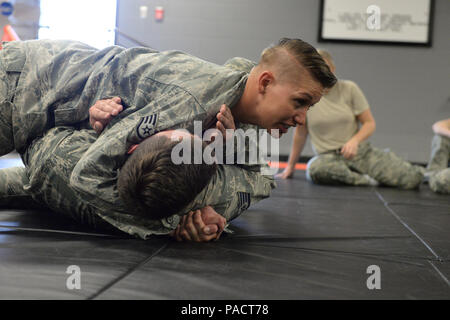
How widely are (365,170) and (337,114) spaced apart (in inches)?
16.5

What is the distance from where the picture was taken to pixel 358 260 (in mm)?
1142

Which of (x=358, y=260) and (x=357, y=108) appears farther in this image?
(x=357, y=108)

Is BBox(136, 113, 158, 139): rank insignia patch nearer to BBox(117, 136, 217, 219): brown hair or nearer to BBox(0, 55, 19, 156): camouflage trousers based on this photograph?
BBox(117, 136, 217, 219): brown hair

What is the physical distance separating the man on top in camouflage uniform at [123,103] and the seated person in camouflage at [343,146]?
1.61 metres

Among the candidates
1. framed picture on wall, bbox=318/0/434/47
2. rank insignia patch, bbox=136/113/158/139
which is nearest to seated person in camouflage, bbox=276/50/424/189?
rank insignia patch, bbox=136/113/158/139


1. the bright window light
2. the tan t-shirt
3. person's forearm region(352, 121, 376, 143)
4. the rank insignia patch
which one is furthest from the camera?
the bright window light

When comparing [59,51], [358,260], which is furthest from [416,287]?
[59,51]

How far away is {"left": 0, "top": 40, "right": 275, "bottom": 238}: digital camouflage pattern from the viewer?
3.88 feet

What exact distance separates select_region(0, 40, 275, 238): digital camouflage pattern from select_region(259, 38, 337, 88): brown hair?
0.11 metres

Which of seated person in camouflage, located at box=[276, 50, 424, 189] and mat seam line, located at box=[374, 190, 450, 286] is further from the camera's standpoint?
seated person in camouflage, located at box=[276, 50, 424, 189]

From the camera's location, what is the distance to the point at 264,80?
4.39ft

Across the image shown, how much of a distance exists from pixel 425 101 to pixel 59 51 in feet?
15.3

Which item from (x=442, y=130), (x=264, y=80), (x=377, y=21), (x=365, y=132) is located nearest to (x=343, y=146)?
(x=365, y=132)

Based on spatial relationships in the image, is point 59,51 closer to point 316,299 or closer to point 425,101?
point 316,299
